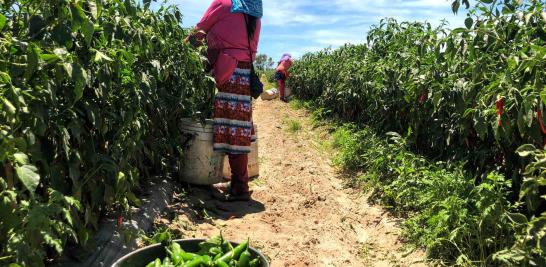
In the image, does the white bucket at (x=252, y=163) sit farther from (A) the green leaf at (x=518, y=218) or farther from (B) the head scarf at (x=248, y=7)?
(A) the green leaf at (x=518, y=218)

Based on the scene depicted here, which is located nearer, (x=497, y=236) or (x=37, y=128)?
(x=37, y=128)

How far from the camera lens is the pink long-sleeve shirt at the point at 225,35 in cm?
407

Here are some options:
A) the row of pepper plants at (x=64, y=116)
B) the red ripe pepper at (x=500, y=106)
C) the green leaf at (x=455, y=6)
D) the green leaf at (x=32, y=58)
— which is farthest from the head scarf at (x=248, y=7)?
the green leaf at (x=32, y=58)

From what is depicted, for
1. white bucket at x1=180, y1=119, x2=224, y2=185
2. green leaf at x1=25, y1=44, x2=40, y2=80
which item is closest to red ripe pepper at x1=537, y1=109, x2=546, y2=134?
green leaf at x1=25, y1=44, x2=40, y2=80

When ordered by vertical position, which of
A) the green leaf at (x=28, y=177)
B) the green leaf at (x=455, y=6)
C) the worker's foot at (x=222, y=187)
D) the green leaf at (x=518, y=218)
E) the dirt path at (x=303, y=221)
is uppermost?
the green leaf at (x=455, y=6)

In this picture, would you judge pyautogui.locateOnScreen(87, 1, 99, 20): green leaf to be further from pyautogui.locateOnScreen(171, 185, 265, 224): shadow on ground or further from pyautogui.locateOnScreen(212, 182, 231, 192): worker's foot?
pyautogui.locateOnScreen(212, 182, 231, 192): worker's foot

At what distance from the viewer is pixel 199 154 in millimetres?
4148

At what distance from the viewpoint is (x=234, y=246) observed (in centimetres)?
239

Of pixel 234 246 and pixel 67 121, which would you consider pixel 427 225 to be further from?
pixel 67 121

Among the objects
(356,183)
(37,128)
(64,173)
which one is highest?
(37,128)

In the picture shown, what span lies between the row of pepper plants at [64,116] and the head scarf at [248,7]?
91cm

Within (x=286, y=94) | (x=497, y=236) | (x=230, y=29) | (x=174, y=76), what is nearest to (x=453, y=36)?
(x=497, y=236)

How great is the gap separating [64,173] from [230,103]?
2.17 meters

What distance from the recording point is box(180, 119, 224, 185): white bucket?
4.16m
